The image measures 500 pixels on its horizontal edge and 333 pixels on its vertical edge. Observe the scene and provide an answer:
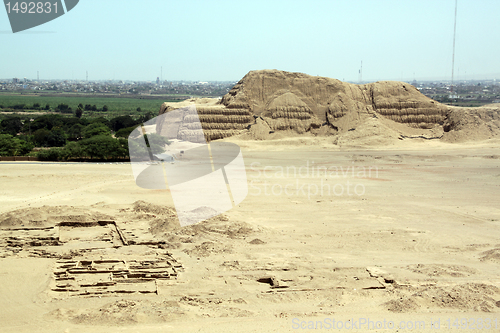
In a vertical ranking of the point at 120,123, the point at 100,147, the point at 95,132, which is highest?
the point at 95,132

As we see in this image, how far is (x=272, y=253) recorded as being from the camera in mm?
14688

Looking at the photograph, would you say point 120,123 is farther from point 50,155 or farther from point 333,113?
point 333,113

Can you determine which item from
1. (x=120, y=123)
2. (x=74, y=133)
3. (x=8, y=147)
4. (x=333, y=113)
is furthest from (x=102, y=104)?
(x=8, y=147)

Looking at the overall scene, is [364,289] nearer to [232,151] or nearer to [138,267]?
[138,267]

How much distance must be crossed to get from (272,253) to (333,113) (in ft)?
102

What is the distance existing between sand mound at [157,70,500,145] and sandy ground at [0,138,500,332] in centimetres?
1514

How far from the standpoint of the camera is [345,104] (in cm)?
4406

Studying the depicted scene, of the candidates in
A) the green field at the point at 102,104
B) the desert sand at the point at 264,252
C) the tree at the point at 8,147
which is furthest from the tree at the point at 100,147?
the green field at the point at 102,104

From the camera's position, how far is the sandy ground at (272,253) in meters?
10.4

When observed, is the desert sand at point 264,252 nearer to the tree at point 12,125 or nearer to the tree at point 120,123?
the tree at point 12,125

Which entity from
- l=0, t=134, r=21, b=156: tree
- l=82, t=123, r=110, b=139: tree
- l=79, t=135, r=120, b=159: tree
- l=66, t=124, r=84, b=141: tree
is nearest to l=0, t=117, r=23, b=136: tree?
l=66, t=124, r=84, b=141: tree

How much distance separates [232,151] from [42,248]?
2495 centimetres

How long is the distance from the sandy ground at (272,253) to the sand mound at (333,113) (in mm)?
15142

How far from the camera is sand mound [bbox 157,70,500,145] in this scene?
42.5 metres
